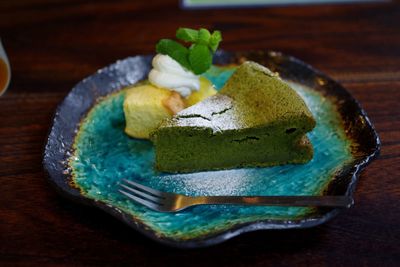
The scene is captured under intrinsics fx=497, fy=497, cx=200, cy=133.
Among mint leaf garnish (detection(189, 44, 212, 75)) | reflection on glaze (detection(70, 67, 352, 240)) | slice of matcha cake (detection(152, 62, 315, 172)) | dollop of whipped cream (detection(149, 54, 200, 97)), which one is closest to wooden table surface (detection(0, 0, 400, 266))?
reflection on glaze (detection(70, 67, 352, 240))

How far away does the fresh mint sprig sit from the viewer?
5.58 ft

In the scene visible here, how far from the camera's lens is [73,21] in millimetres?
2477

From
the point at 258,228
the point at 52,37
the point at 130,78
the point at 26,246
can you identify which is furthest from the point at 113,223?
the point at 52,37

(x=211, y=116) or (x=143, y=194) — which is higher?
(x=211, y=116)

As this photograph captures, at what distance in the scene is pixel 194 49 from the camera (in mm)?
1713

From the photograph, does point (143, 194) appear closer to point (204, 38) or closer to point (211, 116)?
point (211, 116)

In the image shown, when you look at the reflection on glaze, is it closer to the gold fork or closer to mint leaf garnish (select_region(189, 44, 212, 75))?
the gold fork

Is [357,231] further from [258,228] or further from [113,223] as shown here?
[113,223]

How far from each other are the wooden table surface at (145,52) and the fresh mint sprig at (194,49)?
20.3 inches

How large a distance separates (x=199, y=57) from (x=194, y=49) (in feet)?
0.11

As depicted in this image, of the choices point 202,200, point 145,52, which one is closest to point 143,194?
point 202,200

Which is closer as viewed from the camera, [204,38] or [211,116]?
[211,116]

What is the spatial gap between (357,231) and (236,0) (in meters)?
1.58

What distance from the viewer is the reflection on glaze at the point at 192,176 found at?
1.36 metres
